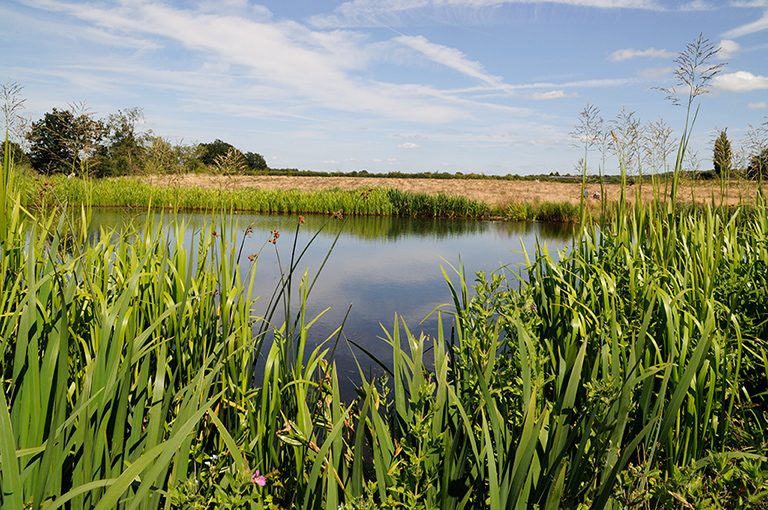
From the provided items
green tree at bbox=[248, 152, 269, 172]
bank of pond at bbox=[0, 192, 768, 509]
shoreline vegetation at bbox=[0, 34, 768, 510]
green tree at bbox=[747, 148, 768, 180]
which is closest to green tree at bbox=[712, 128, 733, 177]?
green tree at bbox=[747, 148, 768, 180]

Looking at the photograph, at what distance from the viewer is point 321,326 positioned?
3.34 metres

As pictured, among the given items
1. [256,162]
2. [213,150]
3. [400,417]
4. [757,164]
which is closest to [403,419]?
[400,417]

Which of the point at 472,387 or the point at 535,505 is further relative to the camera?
the point at 472,387

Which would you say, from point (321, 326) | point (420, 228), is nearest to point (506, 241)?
point (420, 228)

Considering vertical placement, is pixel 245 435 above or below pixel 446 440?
below

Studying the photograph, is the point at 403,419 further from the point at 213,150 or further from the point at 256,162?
the point at 256,162

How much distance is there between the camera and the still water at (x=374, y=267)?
3.13 metres

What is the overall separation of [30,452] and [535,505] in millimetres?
976

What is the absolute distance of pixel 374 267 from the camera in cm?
568

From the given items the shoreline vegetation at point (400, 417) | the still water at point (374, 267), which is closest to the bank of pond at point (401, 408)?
the shoreline vegetation at point (400, 417)

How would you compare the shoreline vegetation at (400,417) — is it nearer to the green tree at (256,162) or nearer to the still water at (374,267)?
the still water at (374,267)

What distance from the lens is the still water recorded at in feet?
10.3

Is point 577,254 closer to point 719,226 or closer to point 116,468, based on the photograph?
point 719,226

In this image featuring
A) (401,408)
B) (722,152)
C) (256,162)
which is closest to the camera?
(401,408)
